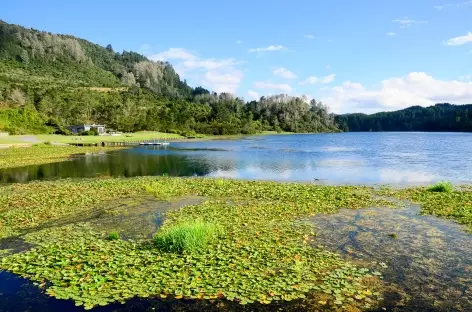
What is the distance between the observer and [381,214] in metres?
22.2

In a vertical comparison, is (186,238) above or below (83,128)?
below

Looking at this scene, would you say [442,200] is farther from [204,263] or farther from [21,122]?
[21,122]

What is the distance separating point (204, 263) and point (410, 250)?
876 centimetres

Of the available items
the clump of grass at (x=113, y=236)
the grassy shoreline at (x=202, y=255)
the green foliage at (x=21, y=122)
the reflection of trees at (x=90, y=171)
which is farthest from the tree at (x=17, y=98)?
the clump of grass at (x=113, y=236)

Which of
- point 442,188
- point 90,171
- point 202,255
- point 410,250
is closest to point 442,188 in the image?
point 442,188

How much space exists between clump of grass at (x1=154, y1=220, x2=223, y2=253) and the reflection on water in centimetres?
501

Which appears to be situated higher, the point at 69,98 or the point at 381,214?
the point at 69,98

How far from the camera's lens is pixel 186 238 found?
50.4 ft

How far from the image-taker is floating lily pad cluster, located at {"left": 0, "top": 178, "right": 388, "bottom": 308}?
1176 cm

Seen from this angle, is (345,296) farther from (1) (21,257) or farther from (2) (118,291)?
(1) (21,257)

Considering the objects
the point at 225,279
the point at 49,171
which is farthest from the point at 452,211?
the point at 49,171

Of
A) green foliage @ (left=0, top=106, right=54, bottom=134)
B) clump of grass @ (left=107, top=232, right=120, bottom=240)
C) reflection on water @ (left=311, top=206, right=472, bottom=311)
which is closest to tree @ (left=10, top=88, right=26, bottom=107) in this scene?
green foliage @ (left=0, top=106, right=54, bottom=134)

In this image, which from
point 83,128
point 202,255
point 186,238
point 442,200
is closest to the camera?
point 202,255

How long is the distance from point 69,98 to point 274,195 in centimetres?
15485
